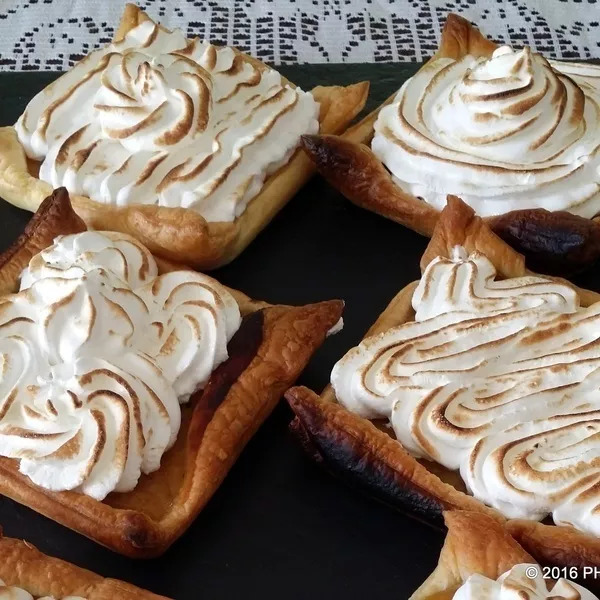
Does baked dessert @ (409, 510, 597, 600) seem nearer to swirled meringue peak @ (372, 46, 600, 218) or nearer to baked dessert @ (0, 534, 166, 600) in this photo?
baked dessert @ (0, 534, 166, 600)

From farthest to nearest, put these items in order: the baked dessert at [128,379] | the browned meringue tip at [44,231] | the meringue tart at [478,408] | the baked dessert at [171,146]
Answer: the baked dessert at [171,146] → the browned meringue tip at [44,231] → the baked dessert at [128,379] → the meringue tart at [478,408]

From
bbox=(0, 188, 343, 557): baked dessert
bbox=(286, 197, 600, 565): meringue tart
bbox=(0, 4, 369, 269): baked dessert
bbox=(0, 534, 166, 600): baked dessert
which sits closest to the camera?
bbox=(0, 534, 166, 600): baked dessert

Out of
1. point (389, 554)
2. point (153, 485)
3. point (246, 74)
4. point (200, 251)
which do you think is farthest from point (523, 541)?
point (246, 74)

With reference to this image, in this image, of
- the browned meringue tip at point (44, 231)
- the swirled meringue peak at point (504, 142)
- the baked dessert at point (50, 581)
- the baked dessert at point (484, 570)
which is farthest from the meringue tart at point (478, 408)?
the browned meringue tip at point (44, 231)

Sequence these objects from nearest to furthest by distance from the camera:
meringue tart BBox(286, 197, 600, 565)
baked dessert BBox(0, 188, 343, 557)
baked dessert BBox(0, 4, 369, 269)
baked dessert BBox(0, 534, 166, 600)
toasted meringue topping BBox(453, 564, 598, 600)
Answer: toasted meringue topping BBox(453, 564, 598, 600) → baked dessert BBox(0, 534, 166, 600) → meringue tart BBox(286, 197, 600, 565) → baked dessert BBox(0, 188, 343, 557) → baked dessert BBox(0, 4, 369, 269)

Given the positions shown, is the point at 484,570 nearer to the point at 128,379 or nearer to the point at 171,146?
the point at 128,379

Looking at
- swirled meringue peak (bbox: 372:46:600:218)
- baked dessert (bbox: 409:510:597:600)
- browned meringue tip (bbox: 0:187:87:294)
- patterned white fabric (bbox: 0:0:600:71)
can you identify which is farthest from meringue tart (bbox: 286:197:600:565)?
patterned white fabric (bbox: 0:0:600:71)

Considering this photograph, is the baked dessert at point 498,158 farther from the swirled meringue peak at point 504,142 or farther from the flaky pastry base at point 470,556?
the flaky pastry base at point 470,556
